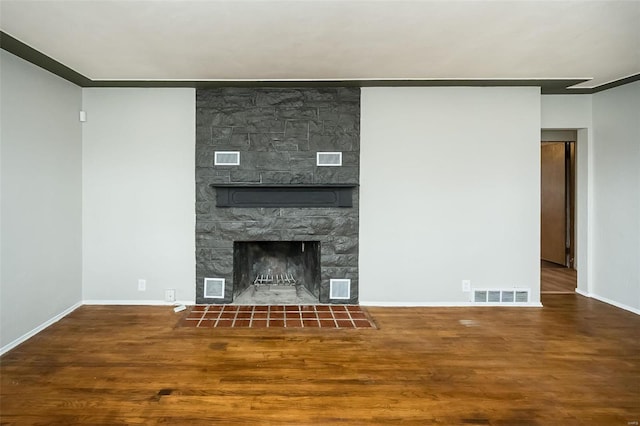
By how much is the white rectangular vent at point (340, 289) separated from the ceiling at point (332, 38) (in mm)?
2049

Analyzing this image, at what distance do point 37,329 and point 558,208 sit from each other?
713 centimetres

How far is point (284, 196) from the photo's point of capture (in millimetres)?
3811

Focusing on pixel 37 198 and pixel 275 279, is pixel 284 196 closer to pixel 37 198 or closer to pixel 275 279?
pixel 275 279

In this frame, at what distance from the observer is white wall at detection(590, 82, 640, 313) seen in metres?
3.73

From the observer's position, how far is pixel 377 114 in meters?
3.81

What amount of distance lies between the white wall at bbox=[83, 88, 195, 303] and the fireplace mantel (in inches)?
15.6

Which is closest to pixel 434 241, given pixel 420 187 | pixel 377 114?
pixel 420 187

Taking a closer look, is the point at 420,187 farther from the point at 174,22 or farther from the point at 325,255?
the point at 174,22

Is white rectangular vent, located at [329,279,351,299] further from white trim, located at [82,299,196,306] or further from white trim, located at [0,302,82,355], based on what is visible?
white trim, located at [0,302,82,355]

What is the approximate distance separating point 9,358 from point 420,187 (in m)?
3.75

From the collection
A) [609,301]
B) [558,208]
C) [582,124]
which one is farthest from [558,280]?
[582,124]

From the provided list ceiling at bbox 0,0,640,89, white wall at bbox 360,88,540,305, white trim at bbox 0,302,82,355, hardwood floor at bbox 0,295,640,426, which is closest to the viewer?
hardwood floor at bbox 0,295,640,426

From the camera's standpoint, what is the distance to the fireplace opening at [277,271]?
3.98m

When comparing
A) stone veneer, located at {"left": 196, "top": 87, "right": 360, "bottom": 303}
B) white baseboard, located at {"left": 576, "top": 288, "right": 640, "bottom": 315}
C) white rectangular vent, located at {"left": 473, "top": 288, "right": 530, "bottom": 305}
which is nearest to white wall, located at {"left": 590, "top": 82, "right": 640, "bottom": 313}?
white baseboard, located at {"left": 576, "top": 288, "right": 640, "bottom": 315}
